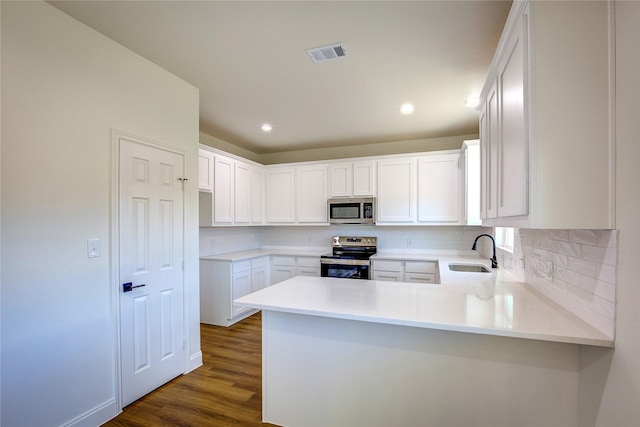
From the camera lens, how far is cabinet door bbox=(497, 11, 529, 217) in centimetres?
125

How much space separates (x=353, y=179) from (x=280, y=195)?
129cm

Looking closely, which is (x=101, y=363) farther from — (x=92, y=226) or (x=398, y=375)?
(x=398, y=375)

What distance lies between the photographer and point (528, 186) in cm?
122

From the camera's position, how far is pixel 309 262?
4.53 meters

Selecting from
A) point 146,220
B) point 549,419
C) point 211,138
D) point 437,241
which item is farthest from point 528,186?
point 211,138

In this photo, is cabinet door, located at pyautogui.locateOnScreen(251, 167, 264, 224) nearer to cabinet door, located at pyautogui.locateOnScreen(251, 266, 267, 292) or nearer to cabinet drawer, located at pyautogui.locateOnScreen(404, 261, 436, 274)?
cabinet door, located at pyautogui.locateOnScreen(251, 266, 267, 292)

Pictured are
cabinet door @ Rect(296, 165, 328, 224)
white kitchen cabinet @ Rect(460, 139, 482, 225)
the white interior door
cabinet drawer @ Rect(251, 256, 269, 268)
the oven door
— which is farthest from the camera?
cabinet door @ Rect(296, 165, 328, 224)

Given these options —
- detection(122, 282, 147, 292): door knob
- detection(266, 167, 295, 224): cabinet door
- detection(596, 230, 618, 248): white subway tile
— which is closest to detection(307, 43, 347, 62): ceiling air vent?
A: detection(596, 230, 618, 248): white subway tile

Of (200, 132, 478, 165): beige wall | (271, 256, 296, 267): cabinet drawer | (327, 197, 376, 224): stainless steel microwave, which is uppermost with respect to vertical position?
(200, 132, 478, 165): beige wall

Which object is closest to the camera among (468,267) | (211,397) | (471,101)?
(211,397)

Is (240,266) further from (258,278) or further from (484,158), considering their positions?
(484,158)

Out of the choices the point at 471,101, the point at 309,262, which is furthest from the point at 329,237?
the point at 471,101

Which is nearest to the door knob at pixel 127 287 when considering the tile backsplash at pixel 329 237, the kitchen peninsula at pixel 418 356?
the kitchen peninsula at pixel 418 356

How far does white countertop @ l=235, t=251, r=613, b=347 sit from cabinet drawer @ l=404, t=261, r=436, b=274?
1452 millimetres
